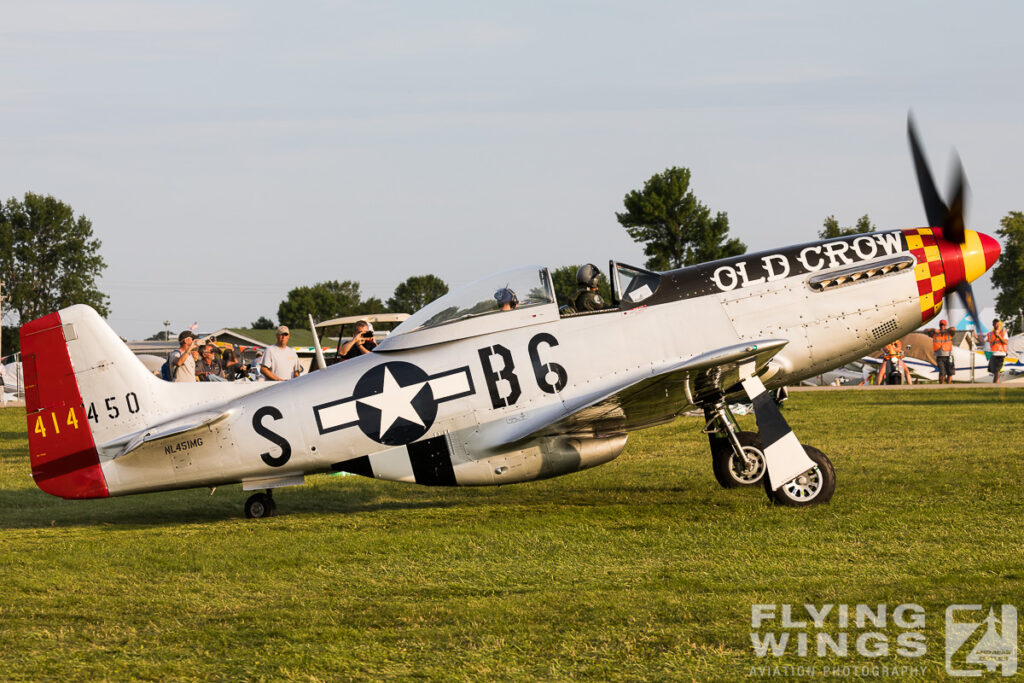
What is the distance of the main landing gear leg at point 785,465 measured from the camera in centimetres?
819

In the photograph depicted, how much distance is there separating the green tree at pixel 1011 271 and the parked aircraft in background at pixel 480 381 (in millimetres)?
56619

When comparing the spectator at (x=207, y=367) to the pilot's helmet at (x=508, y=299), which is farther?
the spectator at (x=207, y=367)

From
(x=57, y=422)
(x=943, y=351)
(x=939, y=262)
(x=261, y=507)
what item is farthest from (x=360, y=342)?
(x=943, y=351)

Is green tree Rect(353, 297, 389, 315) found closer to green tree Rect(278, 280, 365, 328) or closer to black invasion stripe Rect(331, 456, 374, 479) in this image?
→ green tree Rect(278, 280, 365, 328)

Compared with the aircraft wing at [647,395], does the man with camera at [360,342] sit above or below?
above

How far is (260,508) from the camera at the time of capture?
9.26m

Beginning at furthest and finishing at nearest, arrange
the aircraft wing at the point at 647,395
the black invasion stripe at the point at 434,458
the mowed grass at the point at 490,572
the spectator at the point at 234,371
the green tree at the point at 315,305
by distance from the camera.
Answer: the green tree at the point at 315,305 → the spectator at the point at 234,371 → the black invasion stripe at the point at 434,458 → the aircraft wing at the point at 647,395 → the mowed grass at the point at 490,572

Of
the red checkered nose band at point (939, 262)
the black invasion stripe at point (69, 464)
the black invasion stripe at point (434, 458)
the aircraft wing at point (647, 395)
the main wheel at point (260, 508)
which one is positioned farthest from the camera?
the main wheel at point (260, 508)

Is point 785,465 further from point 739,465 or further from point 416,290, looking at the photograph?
point 416,290

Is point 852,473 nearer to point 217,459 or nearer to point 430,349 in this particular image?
point 430,349

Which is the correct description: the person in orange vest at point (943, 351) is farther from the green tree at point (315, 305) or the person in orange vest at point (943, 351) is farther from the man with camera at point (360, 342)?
the green tree at point (315, 305)

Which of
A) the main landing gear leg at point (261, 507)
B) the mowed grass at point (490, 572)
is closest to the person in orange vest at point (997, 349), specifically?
the mowed grass at point (490, 572)

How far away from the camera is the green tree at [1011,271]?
61.5 m

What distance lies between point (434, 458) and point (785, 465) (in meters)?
2.86
